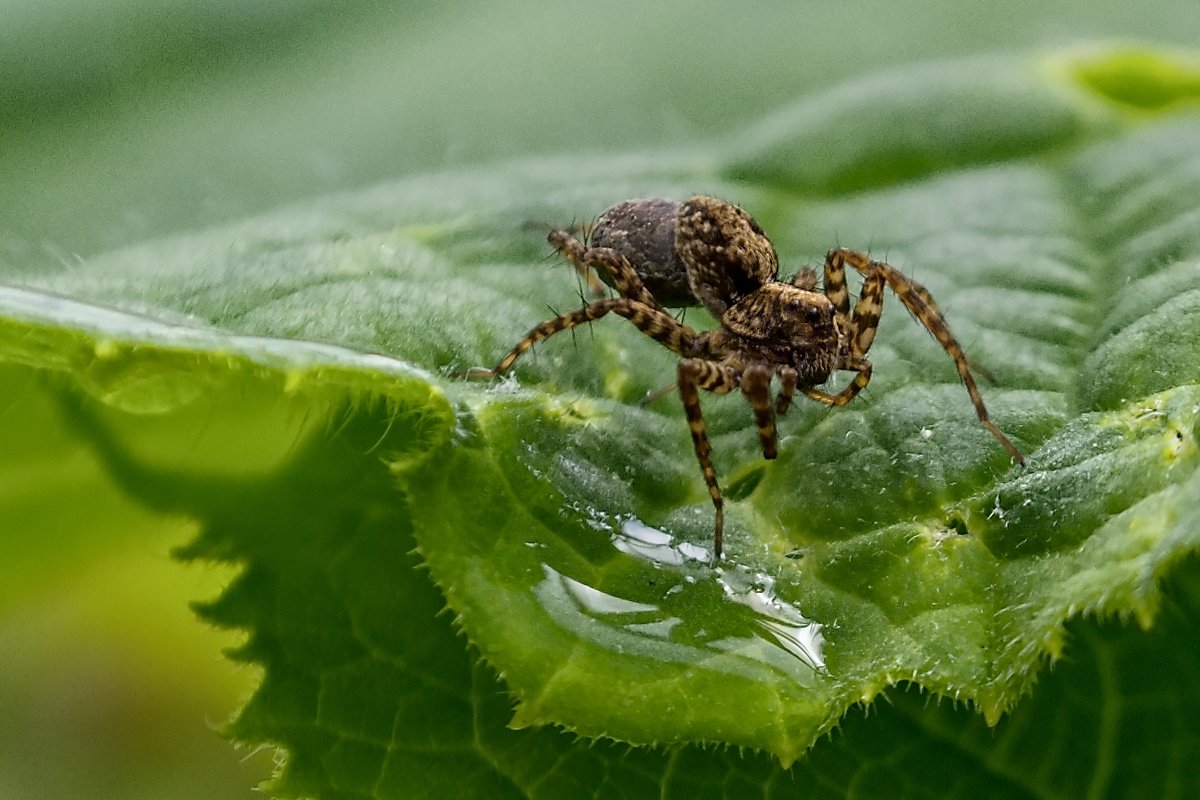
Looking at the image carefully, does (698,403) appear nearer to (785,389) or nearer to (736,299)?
(785,389)

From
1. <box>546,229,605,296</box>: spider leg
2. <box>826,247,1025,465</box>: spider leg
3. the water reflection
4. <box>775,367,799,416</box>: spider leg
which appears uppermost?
<box>546,229,605,296</box>: spider leg

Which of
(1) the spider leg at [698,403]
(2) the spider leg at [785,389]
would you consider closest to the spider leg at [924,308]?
(2) the spider leg at [785,389]

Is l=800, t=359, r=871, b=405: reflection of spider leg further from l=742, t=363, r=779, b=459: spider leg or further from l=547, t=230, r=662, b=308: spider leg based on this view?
l=547, t=230, r=662, b=308: spider leg

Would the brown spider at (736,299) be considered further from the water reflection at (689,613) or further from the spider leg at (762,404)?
the water reflection at (689,613)

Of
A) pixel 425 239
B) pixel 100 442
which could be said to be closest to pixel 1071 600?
pixel 425 239

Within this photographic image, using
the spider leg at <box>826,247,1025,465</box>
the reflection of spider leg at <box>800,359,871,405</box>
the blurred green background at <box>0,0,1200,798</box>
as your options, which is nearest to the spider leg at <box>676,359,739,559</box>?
the reflection of spider leg at <box>800,359,871,405</box>

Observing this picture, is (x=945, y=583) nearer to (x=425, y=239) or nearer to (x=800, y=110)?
(x=425, y=239)
